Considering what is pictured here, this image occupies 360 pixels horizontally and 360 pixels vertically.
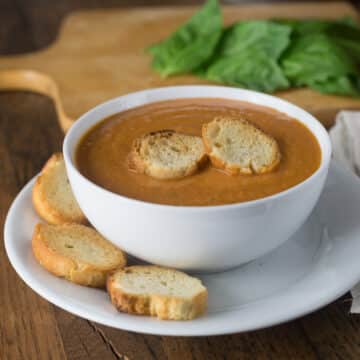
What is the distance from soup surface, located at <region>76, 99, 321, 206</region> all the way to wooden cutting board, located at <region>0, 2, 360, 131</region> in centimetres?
88

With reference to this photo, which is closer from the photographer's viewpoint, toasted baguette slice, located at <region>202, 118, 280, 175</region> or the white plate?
the white plate

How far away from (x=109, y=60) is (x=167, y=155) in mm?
1719

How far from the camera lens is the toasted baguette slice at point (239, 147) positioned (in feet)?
6.45

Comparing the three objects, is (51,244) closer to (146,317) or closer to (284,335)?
(146,317)

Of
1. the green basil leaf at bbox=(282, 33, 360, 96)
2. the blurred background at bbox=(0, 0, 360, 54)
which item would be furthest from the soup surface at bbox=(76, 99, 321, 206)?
the blurred background at bbox=(0, 0, 360, 54)

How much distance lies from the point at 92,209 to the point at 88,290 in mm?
207

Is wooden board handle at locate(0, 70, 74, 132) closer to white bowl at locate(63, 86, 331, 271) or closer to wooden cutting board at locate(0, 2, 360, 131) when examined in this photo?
wooden cutting board at locate(0, 2, 360, 131)

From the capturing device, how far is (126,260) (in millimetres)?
2061

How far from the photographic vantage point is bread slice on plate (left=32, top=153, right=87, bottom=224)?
2.21 m

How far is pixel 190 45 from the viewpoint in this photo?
3.42 m

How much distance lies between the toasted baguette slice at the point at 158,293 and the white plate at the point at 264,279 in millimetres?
24

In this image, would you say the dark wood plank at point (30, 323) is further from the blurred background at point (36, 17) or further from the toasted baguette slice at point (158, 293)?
the blurred background at point (36, 17)

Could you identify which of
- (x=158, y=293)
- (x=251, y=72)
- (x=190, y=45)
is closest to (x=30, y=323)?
(x=158, y=293)

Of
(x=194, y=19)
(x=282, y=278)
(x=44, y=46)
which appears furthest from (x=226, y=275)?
(x=44, y=46)
